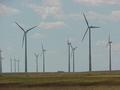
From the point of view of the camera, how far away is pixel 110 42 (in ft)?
591

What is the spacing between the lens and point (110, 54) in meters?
179

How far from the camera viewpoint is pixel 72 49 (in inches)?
7382

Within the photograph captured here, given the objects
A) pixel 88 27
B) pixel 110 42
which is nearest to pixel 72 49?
pixel 110 42

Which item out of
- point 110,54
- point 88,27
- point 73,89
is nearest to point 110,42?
point 110,54

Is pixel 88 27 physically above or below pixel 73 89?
above

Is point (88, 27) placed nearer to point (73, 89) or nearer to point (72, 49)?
point (72, 49)

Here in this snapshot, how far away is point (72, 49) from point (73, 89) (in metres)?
128

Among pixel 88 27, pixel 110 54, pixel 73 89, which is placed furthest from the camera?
pixel 110 54

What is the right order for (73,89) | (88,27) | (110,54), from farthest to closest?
1. (110,54)
2. (88,27)
3. (73,89)

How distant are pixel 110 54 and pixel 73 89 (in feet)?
394

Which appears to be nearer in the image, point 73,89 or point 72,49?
point 73,89

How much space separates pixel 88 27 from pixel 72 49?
2148 inches

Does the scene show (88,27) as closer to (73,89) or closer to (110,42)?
(110,42)

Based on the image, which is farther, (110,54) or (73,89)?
(110,54)
